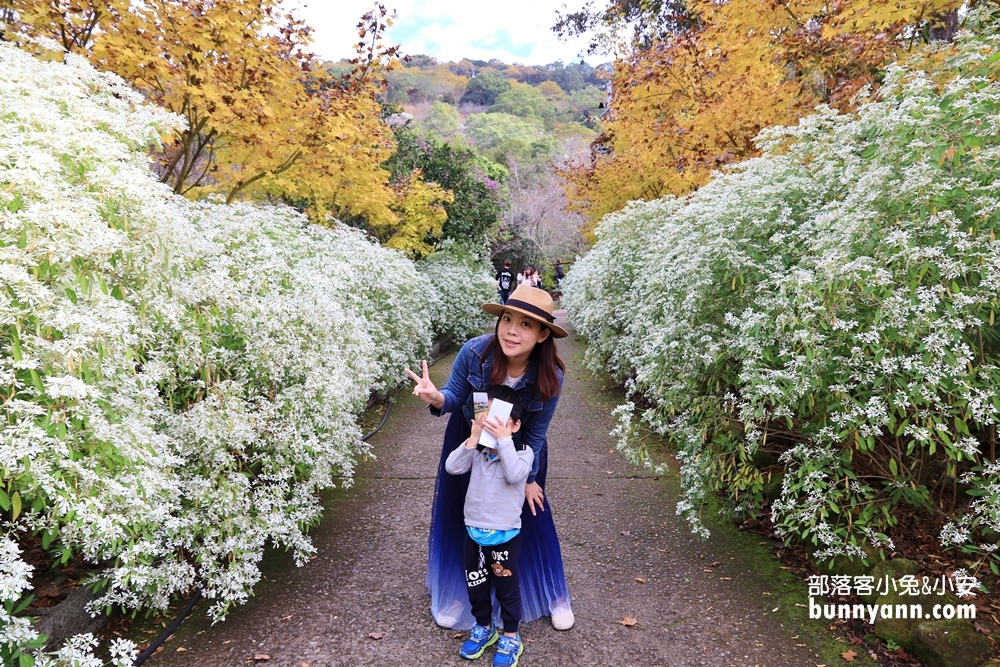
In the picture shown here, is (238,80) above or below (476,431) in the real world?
above

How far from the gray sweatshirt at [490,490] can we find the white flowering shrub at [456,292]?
309 inches

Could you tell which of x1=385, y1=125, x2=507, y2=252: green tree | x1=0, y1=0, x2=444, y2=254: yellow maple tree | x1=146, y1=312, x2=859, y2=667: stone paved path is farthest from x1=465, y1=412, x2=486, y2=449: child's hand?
x1=385, y1=125, x2=507, y2=252: green tree

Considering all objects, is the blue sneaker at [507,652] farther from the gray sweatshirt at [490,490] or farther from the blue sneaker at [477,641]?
the gray sweatshirt at [490,490]

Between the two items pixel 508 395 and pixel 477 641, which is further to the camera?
pixel 477 641

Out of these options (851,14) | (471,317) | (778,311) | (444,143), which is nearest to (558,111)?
(444,143)

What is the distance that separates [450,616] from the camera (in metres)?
2.95

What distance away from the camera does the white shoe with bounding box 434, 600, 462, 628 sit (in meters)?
2.93

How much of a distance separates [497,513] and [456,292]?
955cm

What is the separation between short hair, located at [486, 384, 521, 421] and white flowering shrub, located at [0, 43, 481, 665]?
1.28m

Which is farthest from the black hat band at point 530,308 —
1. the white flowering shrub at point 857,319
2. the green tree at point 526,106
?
the green tree at point 526,106

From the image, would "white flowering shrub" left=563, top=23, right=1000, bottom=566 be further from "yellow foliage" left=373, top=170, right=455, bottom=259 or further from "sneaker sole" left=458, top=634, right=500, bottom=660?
"yellow foliage" left=373, top=170, right=455, bottom=259

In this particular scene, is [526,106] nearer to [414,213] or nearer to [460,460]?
[414,213]

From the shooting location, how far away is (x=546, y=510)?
9.67ft

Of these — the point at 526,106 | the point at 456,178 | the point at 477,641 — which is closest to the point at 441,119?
the point at 526,106
